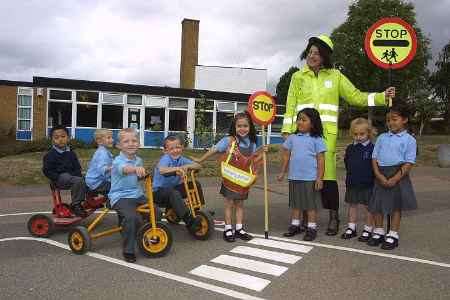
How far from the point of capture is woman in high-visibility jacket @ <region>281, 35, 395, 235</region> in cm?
662

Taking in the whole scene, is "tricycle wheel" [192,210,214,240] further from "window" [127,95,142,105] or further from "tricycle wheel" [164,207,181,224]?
"window" [127,95,142,105]

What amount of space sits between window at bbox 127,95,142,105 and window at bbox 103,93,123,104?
0.41 metres

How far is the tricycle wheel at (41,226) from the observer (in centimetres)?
652

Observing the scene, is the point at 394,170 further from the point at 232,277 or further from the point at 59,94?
the point at 59,94

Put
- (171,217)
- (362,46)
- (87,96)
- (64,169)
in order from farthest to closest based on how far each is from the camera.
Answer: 1. (362,46)
2. (87,96)
3. (171,217)
4. (64,169)

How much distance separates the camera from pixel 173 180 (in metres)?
6.64

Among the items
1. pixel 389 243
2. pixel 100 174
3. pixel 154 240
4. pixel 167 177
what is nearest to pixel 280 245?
pixel 389 243

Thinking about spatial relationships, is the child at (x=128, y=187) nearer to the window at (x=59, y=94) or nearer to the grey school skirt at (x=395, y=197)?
the grey school skirt at (x=395, y=197)

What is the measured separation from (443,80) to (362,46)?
14303 millimetres

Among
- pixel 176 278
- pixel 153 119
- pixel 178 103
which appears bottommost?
pixel 176 278

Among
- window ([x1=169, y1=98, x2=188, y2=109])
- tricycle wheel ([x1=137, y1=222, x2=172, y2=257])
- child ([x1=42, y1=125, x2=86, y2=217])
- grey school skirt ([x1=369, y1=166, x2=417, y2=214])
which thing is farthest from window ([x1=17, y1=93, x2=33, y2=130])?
grey school skirt ([x1=369, y1=166, x2=417, y2=214])

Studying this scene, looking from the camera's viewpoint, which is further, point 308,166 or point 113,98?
point 113,98

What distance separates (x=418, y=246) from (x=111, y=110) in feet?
73.2

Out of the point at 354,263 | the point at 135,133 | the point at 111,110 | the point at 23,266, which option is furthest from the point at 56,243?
the point at 111,110
